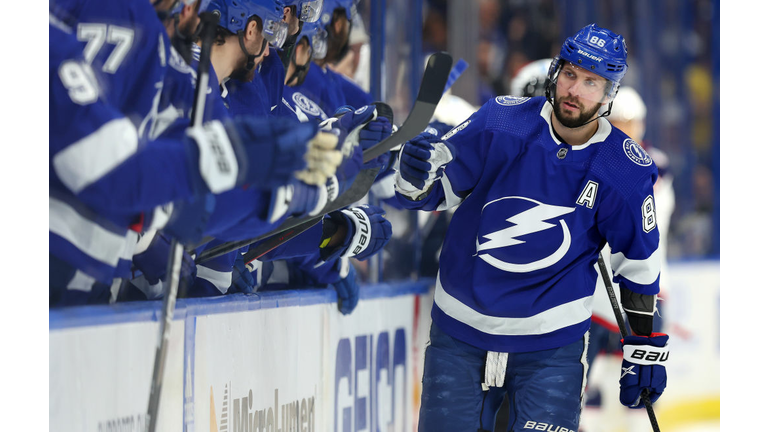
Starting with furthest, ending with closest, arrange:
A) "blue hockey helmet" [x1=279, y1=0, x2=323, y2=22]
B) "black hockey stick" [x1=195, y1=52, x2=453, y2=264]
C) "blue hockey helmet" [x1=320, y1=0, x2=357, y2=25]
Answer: "blue hockey helmet" [x1=320, y1=0, x2=357, y2=25] < "blue hockey helmet" [x1=279, y1=0, x2=323, y2=22] < "black hockey stick" [x1=195, y1=52, x2=453, y2=264]

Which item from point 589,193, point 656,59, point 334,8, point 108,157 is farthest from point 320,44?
point 656,59

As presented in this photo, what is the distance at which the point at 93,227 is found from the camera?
141 cm

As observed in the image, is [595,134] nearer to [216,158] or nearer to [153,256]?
[153,256]

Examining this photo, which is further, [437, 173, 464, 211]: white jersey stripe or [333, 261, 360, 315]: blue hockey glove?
[333, 261, 360, 315]: blue hockey glove

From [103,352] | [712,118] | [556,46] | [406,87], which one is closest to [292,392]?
[103,352]

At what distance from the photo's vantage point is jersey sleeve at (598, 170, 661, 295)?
2.33 m

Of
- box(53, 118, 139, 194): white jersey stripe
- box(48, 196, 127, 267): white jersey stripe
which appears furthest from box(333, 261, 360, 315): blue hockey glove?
box(53, 118, 139, 194): white jersey stripe

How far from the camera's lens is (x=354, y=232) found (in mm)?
2230

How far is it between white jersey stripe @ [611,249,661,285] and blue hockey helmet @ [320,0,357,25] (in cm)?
106

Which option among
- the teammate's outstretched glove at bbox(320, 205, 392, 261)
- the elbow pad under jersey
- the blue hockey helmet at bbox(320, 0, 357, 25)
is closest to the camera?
the teammate's outstretched glove at bbox(320, 205, 392, 261)

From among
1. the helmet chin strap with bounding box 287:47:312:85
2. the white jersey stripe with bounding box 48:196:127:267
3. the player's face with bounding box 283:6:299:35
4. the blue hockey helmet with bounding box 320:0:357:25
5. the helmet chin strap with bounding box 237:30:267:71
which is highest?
the blue hockey helmet with bounding box 320:0:357:25

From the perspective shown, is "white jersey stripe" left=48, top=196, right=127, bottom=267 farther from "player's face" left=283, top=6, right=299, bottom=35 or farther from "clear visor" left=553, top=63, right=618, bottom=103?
"clear visor" left=553, top=63, right=618, bottom=103

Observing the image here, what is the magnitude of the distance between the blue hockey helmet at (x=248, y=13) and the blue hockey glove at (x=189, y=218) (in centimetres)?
49

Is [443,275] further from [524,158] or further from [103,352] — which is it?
[103,352]
